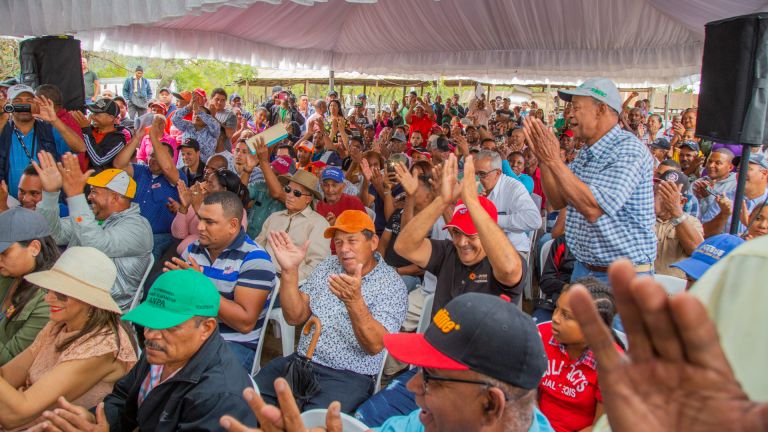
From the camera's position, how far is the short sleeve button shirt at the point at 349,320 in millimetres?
2533

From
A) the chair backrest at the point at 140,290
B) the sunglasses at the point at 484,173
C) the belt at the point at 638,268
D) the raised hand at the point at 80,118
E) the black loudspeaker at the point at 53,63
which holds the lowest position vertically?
the chair backrest at the point at 140,290

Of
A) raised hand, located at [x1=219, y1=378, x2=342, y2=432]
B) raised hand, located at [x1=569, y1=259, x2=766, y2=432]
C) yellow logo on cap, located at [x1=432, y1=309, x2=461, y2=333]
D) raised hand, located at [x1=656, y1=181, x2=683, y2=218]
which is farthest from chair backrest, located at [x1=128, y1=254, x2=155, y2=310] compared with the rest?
raised hand, located at [x1=569, y1=259, x2=766, y2=432]

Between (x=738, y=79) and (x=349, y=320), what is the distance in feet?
8.29

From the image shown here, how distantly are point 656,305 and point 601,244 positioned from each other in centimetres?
207

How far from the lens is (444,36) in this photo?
874 centimetres

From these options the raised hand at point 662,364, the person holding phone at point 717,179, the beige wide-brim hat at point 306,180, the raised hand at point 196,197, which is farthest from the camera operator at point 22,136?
the person holding phone at point 717,179

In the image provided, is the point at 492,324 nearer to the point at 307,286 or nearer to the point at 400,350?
the point at 400,350

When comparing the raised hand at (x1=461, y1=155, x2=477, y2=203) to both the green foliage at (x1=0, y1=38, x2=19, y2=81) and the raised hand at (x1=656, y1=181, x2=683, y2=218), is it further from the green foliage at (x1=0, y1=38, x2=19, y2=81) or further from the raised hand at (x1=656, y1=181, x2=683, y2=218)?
the green foliage at (x1=0, y1=38, x2=19, y2=81)

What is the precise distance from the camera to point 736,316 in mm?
664

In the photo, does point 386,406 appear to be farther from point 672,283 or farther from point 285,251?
point 672,283

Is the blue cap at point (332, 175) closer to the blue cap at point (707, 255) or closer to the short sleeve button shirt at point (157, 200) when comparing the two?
the short sleeve button shirt at point (157, 200)

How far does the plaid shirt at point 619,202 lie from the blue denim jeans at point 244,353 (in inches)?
68.0

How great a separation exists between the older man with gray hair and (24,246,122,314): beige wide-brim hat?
8.67 feet

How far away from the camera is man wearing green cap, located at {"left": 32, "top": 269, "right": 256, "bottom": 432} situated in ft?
5.86
